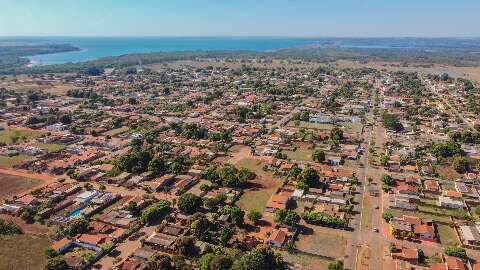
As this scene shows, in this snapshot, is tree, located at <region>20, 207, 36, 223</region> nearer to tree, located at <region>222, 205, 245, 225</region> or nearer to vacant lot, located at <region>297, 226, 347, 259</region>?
tree, located at <region>222, 205, 245, 225</region>

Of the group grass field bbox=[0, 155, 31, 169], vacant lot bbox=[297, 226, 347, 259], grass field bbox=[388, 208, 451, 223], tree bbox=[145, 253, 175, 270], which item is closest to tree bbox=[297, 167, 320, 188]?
grass field bbox=[388, 208, 451, 223]

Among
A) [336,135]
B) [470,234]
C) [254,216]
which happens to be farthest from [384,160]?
[254,216]

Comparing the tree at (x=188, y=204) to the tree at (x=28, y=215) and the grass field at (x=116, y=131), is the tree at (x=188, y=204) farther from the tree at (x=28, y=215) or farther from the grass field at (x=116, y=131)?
the grass field at (x=116, y=131)

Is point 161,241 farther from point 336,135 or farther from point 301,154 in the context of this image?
point 336,135

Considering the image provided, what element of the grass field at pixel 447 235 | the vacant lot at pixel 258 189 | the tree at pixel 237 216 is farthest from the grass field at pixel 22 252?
the grass field at pixel 447 235

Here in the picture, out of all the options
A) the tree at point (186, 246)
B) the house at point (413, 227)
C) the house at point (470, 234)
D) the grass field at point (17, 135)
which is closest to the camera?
the tree at point (186, 246)

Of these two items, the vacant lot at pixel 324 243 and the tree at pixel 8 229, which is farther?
the tree at pixel 8 229
